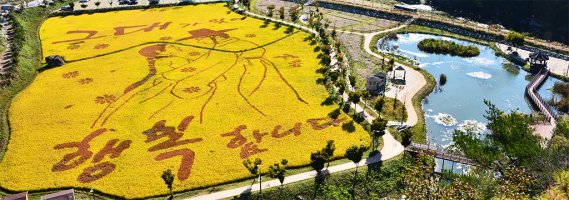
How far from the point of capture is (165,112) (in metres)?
66.7

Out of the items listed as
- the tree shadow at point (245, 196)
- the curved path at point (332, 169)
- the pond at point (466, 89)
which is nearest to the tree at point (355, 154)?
the curved path at point (332, 169)

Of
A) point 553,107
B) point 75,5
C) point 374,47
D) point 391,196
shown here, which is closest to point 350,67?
point 374,47

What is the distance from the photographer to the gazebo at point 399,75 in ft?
260

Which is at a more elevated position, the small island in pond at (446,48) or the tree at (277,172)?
the small island in pond at (446,48)

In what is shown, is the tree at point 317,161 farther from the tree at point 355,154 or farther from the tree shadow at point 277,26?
the tree shadow at point 277,26

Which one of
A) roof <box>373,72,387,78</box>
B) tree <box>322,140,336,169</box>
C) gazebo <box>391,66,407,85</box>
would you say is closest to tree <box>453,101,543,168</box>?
tree <box>322,140,336,169</box>

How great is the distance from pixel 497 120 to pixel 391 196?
45.8 ft

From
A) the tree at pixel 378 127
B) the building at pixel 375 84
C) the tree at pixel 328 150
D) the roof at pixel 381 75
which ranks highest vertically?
the roof at pixel 381 75

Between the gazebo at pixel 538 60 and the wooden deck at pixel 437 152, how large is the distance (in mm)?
37008

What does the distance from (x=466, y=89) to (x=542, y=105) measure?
11.6 metres

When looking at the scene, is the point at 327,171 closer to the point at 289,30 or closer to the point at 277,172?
→ the point at 277,172

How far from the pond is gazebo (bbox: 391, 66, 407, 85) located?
5576 millimetres

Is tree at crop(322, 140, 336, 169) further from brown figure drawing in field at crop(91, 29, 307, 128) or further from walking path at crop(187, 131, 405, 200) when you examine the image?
brown figure drawing in field at crop(91, 29, 307, 128)

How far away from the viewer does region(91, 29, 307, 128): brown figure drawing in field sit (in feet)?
230
